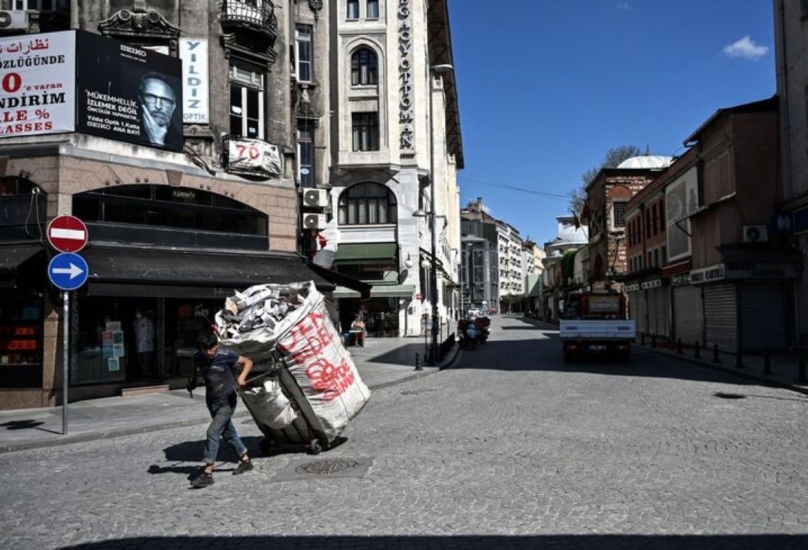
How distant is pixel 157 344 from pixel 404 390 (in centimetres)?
620

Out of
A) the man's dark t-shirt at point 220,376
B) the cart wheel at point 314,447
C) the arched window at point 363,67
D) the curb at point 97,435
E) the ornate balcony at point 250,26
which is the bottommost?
the curb at point 97,435

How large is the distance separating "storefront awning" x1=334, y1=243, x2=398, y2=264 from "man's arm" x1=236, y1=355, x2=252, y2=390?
106 ft

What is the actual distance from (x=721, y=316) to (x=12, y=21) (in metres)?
24.6

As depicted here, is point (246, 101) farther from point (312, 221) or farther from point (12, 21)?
point (12, 21)

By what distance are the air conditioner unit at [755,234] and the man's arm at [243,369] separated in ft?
68.4

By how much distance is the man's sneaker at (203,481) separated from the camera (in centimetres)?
743

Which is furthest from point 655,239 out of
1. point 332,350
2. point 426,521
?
point 426,521

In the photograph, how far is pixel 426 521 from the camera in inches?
234

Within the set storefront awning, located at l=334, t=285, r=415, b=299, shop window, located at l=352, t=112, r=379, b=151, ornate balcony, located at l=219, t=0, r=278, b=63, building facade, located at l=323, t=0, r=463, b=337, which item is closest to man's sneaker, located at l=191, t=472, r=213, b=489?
ornate balcony, located at l=219, t=0, r=278, b=63

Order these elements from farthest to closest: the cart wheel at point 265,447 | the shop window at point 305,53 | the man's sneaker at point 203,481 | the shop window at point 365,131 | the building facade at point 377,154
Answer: the shop window at point 365,131 < the building facade at point 377,154 < the shop window at point 305,53 < the cart wheel at point 265,447 < the man's sneaker at point 203,481

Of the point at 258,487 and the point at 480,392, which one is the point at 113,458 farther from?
the point at 480,392

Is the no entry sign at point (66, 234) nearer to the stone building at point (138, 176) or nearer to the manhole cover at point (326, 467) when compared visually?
the stone building at point (138, 176)

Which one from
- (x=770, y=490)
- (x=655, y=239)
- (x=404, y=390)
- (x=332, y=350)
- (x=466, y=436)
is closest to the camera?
(x=770, y=490)

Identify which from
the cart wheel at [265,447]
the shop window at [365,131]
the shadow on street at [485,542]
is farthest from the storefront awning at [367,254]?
the shadow on street at [485,542]
